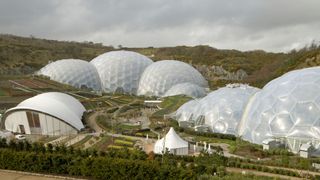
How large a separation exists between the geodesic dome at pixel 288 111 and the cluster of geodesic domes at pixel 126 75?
43627 mm

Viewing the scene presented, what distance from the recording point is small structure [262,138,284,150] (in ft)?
91.0

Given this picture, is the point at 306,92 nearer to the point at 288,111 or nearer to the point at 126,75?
the point at 288,111

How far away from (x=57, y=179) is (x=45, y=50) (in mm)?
121872

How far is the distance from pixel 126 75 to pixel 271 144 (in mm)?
54520

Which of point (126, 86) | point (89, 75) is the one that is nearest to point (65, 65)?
point (89, 75)

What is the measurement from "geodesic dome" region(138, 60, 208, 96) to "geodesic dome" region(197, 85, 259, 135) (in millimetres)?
34261

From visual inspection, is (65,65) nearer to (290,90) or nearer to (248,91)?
(248,91)

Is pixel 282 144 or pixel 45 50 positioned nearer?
pixel 282 144

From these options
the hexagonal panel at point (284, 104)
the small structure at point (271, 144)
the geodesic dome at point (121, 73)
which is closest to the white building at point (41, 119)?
the small structure at point (271, 144)

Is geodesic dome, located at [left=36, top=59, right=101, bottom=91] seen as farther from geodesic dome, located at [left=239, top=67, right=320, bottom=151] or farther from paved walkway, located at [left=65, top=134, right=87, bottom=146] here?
geodesic dome, located at [left=239, top=67, right=320, bottom=151]

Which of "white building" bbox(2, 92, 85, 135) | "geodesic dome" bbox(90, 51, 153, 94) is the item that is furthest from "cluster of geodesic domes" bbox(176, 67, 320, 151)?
"geodesic dome" bbox(90, 51, 153, 94)

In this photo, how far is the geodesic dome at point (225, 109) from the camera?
36562mm

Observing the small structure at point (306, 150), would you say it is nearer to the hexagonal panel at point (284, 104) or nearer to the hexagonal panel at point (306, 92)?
the hexagonal panel at point (284, 104)

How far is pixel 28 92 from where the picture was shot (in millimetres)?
64250
